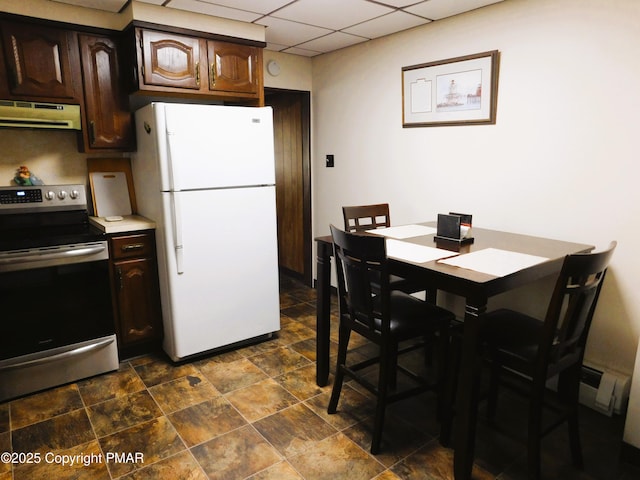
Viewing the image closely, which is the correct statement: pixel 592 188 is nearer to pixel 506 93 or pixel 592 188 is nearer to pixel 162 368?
pixel 506 93

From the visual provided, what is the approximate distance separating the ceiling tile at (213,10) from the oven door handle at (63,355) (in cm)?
212

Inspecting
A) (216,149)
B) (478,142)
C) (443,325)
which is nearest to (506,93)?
(478,142)

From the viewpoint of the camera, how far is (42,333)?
97.3 inches

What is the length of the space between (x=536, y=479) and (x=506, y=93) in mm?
2055

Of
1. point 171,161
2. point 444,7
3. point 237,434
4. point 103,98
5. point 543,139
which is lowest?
point 237,434

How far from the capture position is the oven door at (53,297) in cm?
234

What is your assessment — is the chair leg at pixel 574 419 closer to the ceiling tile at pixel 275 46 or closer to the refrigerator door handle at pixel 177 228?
the refrigerator door handle at pixel 177 228

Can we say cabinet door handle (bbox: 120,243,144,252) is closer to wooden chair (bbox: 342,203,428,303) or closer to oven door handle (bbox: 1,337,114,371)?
oven door handle (bbox: 1,337,114,371)

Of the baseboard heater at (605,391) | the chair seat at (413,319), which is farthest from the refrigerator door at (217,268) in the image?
the baseboard heater at (605,391)

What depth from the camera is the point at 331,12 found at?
2.72 metres

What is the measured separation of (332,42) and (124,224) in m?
2.15

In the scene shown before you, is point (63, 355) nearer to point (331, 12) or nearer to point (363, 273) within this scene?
point (363, 273)

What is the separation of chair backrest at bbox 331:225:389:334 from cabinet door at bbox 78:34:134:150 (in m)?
1.78

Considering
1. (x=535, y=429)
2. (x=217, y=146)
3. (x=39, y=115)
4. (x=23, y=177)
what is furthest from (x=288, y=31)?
(x=535, y=429)
